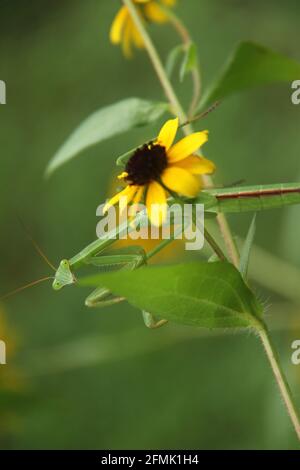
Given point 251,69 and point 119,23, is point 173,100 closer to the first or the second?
point 251,69

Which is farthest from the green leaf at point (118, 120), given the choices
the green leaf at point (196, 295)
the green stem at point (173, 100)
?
the green leaf at point (196, 295)

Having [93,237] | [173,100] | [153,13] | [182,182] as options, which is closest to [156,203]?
[182,182]

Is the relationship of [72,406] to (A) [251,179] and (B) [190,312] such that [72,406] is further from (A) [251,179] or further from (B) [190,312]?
(B) [190,312]

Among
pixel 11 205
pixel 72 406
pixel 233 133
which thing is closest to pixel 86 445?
pixel 72 406

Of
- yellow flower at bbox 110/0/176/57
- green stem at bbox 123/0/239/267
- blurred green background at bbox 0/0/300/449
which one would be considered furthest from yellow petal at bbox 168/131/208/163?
blurred green background at bbox 0/0/300/449

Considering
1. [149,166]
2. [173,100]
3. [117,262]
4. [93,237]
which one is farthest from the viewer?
[93,237]

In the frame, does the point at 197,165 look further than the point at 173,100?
No
